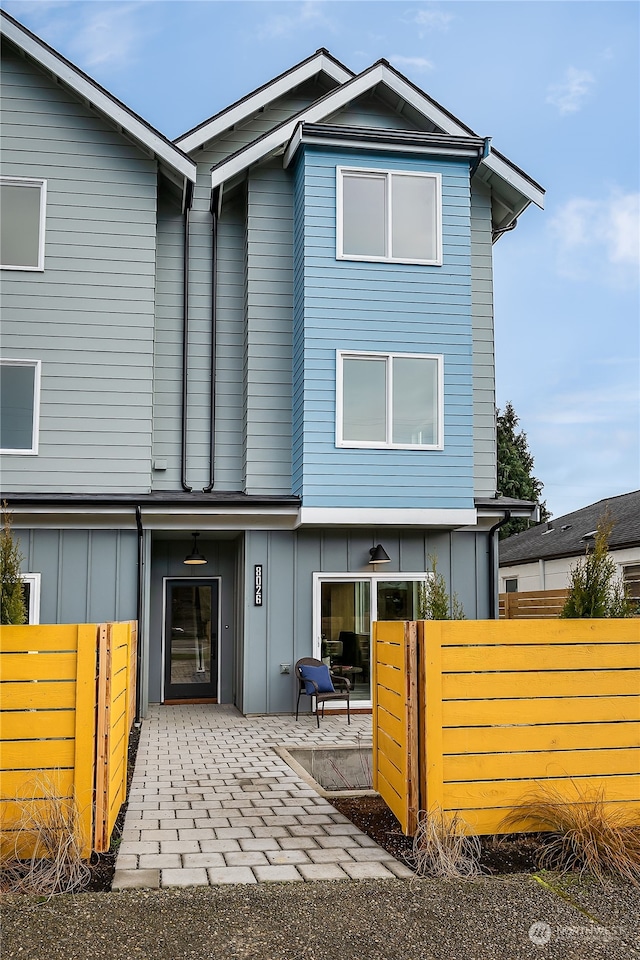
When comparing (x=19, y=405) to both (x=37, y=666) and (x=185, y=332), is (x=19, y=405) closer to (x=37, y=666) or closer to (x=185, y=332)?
(x=185, y=332)

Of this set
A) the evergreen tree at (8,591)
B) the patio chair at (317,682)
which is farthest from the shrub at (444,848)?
the patio chair at (317,682)

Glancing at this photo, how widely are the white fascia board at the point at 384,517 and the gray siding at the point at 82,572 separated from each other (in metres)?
2.49

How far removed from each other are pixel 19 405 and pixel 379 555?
5.40 meters

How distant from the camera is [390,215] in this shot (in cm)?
1282

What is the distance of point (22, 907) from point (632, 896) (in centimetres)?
330

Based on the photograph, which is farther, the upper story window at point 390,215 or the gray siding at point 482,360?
the gray siding at point 482,360

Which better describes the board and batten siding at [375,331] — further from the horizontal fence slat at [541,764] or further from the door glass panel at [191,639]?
the horizontal fence slat at [541,764]

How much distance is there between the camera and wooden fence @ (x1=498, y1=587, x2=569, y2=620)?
14.3 m

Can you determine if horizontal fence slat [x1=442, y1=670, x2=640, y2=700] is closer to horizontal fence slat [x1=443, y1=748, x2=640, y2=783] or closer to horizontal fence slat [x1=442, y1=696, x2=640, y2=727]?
horizontal fence slat [x1=442, y1=696, x2=640, y2=727]

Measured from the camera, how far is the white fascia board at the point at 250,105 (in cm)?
1342

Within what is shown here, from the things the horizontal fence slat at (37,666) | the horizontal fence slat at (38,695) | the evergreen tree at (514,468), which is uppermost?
the evergreen tree at (514,468)

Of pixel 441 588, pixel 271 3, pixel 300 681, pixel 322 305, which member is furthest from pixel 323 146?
pixel 441 588

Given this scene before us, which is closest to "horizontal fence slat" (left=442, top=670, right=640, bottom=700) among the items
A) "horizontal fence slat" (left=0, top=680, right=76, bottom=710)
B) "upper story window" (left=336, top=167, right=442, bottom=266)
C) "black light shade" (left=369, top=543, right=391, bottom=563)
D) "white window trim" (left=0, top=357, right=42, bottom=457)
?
"horizontal fence slat" (left=0, top=680, right=76, bottom=710)

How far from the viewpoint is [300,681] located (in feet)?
38.8
